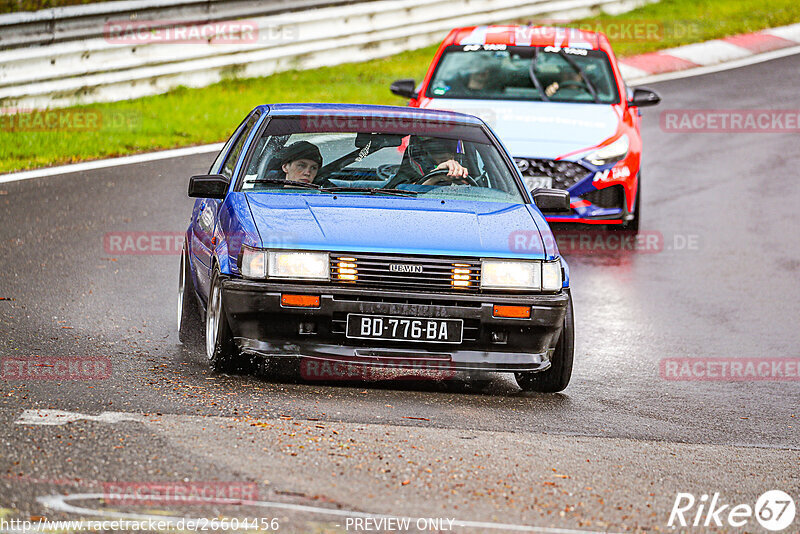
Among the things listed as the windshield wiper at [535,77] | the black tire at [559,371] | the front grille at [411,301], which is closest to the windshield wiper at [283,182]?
the front grille at [411,301]

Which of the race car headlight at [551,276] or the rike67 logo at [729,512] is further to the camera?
the race car headlight at [551,276]

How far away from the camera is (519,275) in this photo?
678 cm

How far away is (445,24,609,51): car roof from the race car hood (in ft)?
4.02

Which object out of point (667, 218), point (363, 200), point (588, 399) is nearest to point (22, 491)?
point (363, 200)

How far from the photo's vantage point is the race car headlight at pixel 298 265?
21.8ft

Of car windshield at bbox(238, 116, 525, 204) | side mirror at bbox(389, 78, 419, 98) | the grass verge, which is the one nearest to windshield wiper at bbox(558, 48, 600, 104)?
side mirror at bbox(389, 78, 419, 98)

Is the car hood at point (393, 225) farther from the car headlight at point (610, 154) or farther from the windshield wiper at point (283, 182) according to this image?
the car headlight at point (610, 154)

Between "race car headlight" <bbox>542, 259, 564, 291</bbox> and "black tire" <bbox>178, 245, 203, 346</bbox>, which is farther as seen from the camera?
"black tire" <bbox>178, 245, 203, 346</bbox>

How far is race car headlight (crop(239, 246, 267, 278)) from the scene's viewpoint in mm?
6668

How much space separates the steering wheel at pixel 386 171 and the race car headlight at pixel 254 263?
1.36 metres

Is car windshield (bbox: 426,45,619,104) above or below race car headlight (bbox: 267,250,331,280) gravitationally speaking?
above

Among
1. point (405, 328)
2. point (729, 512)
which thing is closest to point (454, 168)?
point (405, 328)

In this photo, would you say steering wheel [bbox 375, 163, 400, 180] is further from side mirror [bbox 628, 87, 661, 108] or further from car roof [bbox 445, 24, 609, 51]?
car roof [bbox 445, 24, 609, 51]

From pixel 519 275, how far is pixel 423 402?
80 centimetres
